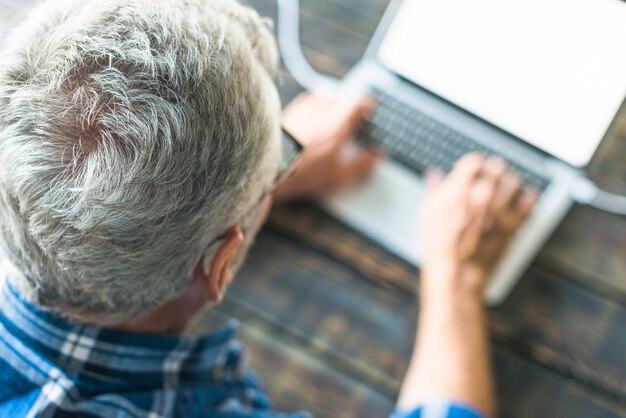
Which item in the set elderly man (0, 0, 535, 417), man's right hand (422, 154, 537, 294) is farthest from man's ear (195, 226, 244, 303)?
man's right hand (422, 154, 537, 294)

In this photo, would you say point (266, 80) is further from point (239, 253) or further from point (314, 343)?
point (314, 343)

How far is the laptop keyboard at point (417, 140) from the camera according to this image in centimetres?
84

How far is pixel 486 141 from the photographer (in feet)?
2.76

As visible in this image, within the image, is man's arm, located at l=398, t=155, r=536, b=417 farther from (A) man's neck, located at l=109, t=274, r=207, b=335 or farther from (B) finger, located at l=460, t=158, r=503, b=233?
(A) man's neck, located at l=109, t=274, r=207, b=335

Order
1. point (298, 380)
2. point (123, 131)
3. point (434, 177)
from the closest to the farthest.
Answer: point (123, 131), point (298, 380), point (434, 177)

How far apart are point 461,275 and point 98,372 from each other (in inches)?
17.9

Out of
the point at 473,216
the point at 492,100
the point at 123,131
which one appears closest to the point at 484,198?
the point at 473,216

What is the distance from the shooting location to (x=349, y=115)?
864mm

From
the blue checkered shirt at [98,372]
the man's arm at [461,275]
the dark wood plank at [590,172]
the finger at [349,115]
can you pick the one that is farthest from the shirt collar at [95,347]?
the dark wood plank at [590,172]

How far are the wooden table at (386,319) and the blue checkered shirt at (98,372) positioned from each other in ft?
0.51

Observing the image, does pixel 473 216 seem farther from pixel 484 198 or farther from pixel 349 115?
pixel 349 115

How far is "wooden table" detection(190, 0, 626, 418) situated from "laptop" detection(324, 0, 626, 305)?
0.04 metres

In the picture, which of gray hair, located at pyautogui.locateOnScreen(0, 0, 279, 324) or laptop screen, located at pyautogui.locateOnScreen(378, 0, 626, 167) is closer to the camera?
gray hair, located at pyautogui.locateOnScreen(0, 0, 279, 324)

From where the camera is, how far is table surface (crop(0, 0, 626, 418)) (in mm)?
724
